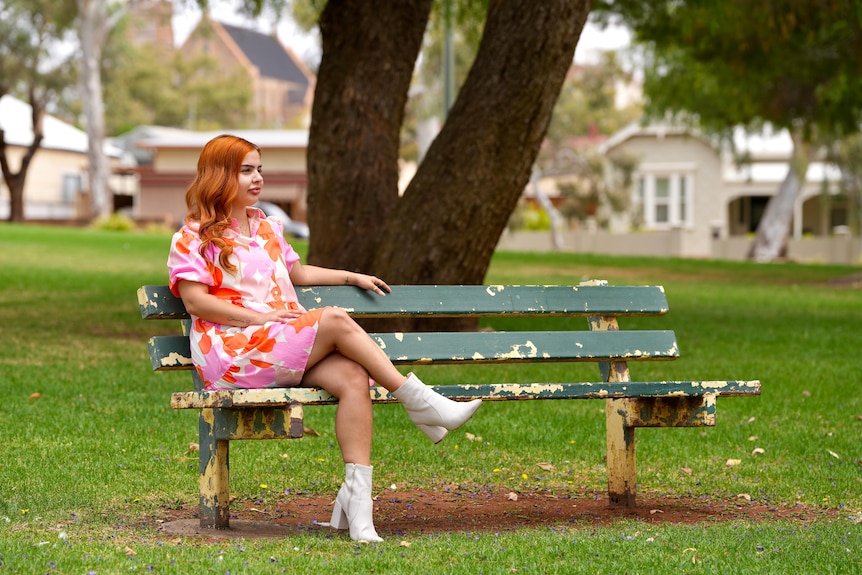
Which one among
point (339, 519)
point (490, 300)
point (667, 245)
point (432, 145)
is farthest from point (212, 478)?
point (667, 245)

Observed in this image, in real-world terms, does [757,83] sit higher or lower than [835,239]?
higher

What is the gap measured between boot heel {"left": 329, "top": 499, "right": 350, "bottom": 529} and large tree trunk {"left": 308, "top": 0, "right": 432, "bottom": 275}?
658 centimetres

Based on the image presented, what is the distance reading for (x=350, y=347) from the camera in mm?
5211

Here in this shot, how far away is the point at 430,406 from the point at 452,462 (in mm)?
1928

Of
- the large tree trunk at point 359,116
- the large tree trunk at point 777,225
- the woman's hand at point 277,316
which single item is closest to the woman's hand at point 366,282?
the woman's hand at point 277,316

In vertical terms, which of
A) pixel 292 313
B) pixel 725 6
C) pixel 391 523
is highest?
pixel 725 6

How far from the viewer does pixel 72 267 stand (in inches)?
890

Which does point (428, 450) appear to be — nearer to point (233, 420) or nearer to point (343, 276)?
point (343, 276)

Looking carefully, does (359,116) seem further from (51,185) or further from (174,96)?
(174,96)

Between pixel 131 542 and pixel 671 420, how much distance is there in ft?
7.72

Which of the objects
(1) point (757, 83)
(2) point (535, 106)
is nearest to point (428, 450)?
(2) point (535, 106)

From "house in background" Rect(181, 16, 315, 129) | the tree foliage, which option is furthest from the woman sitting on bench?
"house in background" Rect(181, 16, 315, 129)

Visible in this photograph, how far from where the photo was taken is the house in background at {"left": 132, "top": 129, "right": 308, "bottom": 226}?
174 ft

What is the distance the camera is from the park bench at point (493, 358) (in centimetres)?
518
